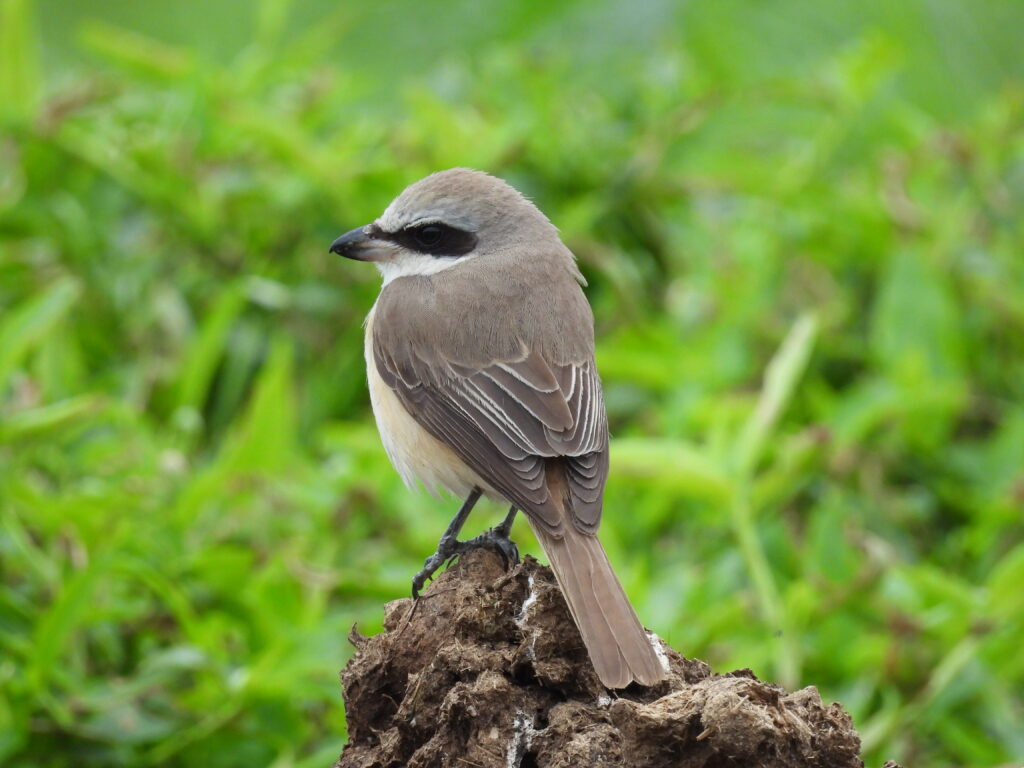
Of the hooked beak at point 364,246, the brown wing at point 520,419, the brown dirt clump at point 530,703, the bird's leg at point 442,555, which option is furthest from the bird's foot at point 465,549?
the hooked beak at point 364,246

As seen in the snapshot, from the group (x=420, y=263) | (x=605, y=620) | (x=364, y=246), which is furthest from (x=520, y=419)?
(x=605, y=620)

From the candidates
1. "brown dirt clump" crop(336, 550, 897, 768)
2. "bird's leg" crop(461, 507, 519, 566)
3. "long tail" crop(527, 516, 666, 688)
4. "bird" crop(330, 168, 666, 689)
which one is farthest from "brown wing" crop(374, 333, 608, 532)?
"brown dirt clump" crop(336, 550, 897, 768)

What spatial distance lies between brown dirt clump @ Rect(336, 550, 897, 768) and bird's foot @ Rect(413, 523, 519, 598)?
34 centimetres

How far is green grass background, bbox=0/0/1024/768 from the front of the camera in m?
4.91

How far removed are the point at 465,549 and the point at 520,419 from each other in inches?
17.1

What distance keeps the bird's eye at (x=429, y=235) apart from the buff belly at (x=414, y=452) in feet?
1.26

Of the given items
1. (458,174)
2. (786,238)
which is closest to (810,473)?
(786,238)

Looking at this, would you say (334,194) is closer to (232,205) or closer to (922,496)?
(232,205)

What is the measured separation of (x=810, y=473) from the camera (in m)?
5.94

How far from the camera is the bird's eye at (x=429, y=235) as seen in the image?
4570 mm

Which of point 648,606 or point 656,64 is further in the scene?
point 656,64

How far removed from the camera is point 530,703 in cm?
296

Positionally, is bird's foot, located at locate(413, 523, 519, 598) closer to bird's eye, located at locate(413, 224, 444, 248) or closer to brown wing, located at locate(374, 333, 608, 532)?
brown wing, located at locate(374, 333, 608, 532)

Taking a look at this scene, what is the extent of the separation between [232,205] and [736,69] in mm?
3988
